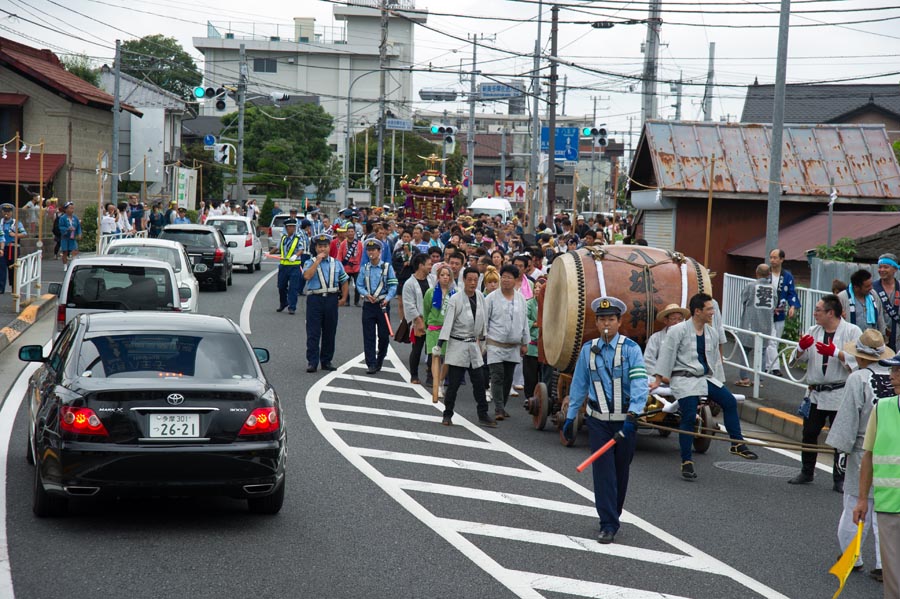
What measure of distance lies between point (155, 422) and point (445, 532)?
2.18 metres

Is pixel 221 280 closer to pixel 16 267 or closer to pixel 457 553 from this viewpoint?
pixel 16 267

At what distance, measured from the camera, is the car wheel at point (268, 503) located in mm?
7844

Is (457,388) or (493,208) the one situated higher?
(493,208)

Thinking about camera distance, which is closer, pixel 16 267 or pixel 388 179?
pixel 16 267

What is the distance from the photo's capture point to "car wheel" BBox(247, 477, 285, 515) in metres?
7.84

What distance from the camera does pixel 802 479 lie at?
10.0m

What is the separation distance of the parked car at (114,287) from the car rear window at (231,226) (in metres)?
18.4

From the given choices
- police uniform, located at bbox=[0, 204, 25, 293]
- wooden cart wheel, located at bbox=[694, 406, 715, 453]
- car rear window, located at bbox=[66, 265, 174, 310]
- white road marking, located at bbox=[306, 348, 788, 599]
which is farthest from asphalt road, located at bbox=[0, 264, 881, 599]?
police uniform, located at bbox=[0, 204, 25, 293]

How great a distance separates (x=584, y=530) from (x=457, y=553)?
1.23 metres

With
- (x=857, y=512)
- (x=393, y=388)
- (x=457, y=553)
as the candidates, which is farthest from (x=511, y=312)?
(x=857, y=512)

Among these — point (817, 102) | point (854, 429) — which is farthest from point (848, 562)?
point (817, 102)

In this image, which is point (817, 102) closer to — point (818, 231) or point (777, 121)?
A: point (818, 231)

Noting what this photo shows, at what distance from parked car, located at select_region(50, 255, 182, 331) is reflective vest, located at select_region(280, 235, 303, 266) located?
8903mm

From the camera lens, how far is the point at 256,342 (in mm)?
18172
